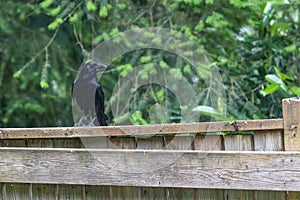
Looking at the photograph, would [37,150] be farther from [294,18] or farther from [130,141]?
[294,18]

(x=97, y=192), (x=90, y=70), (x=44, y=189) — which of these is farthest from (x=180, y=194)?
(x=90, y=70)

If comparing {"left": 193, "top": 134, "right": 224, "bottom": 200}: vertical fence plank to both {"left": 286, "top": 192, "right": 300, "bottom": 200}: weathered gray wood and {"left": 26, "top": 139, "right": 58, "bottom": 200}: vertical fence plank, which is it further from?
{"left": 26, "top": 139, "right": 58, "bottom": 200}: vertical fence plank

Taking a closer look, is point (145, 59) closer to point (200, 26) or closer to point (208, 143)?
point (200, 26)

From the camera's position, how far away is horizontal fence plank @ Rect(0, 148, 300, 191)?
57.3 inches

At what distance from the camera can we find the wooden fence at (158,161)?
4.91ft

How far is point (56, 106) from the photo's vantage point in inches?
191

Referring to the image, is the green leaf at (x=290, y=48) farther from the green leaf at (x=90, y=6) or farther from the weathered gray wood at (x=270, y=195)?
the weathered gray wood at (x=270, y=195)

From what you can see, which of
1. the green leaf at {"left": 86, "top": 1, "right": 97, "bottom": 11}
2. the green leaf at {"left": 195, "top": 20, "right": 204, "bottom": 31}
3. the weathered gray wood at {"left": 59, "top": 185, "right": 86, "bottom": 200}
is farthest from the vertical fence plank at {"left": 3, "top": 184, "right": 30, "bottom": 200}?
the green leaf at {"left": 195, "top": 20, "right": 204, "bottom": 31}

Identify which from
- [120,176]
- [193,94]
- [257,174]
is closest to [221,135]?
[257,174]

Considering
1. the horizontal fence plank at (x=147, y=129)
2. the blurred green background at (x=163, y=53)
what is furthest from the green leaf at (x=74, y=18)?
the horizontal fence plank at (x=147, y=129)

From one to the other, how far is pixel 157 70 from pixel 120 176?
1880 mm

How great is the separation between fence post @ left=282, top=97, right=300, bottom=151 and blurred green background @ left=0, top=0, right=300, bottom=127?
971 millimetres

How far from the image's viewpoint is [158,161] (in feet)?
5.28

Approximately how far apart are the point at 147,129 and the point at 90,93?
0.36 meters
